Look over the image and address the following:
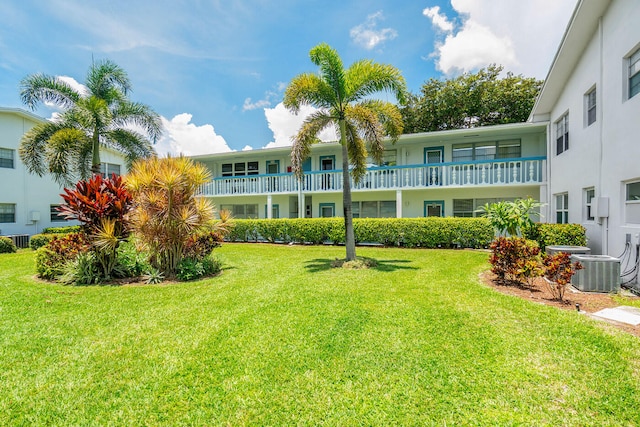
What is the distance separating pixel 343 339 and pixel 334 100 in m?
7.53

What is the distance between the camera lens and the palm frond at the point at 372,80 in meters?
9.02

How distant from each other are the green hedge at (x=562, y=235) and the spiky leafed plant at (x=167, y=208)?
10.2m

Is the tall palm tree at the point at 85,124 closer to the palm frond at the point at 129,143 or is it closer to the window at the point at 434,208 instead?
the palm frond at the point at 129,143

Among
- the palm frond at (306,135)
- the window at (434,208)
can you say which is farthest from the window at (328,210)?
the palm frond at (306,135)

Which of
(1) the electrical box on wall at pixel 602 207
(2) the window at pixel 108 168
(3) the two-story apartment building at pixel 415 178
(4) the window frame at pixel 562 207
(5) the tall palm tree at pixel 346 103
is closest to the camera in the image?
(1) the electrical box on wall at pixel 602 207

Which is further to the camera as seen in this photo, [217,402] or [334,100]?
[334,100]

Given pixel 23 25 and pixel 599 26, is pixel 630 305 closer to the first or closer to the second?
pixel 599 26

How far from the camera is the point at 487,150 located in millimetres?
15539

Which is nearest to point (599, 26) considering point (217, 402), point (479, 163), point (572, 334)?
point (479, 163)

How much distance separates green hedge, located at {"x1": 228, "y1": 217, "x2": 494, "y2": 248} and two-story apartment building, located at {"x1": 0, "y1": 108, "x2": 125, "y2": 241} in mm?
12083

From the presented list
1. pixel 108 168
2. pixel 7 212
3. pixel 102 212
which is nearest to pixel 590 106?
pixel 102 212

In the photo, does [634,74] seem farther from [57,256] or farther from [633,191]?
[57,256]

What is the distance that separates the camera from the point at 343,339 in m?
4.07

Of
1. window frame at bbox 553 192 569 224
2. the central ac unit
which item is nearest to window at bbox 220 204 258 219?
window frame at bbox 553 192 569 224
